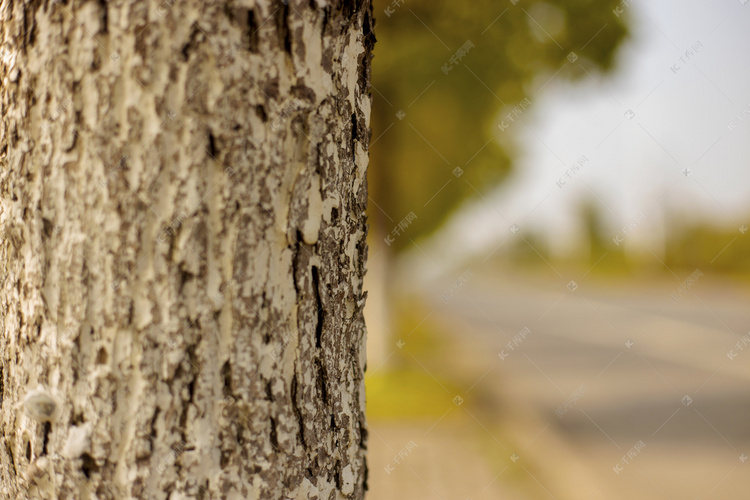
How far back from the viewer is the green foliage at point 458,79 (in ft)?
17.5

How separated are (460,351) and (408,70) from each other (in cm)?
610

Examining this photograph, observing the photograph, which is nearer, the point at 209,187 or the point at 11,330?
the point at 209,187

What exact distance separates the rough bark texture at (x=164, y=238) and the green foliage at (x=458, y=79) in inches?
184

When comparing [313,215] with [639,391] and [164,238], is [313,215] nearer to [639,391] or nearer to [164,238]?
[164,238]

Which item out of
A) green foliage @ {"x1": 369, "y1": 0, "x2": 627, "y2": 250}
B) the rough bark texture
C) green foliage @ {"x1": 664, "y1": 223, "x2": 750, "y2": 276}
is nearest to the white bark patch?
the rough bark texture

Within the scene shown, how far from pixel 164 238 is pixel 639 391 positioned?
6961 mm

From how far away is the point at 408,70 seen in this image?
5969mm

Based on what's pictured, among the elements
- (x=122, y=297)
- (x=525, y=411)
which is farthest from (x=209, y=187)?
(x=525, y=411)

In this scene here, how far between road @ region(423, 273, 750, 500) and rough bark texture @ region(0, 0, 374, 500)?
3.29 metres

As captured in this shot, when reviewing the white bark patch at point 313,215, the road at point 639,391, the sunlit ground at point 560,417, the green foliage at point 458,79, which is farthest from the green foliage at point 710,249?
the white bark patch at point 313,215

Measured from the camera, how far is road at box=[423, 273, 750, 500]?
4211 mm

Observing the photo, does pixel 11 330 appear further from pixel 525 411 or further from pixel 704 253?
pixel 704 253

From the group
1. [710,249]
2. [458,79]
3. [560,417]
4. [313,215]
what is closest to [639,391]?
[560,417]

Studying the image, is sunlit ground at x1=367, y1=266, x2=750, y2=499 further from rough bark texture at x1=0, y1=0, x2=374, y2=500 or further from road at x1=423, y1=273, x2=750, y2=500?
rough bark texture at x1=0, y1=0, x2=374, y2=500
